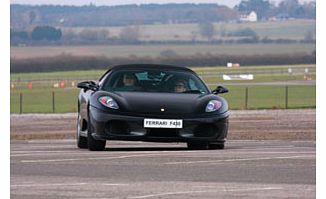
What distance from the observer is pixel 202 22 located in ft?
573

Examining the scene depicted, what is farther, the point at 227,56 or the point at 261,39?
the point at 261,39

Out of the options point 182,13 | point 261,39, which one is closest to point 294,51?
point 261,39

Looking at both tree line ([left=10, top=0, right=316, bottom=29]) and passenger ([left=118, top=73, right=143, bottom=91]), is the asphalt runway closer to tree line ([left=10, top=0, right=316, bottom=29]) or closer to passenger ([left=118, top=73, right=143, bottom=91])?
passenger ([left=118, top=73, right=143, bottom=91])

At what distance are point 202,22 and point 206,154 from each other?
526 feet

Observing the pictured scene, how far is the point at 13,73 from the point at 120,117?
326 feet

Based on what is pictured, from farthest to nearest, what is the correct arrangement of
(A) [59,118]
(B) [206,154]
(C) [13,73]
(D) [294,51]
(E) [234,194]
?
(D) [294,51] → (C) [13,73] → (A) [59,118] → (B) [206,154] → (E) [234,194]

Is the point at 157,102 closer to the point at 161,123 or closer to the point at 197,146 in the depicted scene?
the point at 161,123

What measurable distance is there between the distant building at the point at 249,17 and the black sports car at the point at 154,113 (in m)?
166

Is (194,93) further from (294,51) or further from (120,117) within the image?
(294,51)

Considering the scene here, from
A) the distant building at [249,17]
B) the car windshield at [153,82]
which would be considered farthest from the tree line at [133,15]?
the car windshield at [153,82]

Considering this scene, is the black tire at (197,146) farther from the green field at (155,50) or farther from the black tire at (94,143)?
the green field at (155,50)

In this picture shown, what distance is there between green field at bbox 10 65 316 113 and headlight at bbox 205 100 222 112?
37849 mm

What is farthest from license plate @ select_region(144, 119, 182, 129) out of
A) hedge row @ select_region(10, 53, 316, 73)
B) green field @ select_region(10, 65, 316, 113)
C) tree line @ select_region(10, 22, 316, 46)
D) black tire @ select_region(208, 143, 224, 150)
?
tree line @ select_region(10, 22, 316, 46)

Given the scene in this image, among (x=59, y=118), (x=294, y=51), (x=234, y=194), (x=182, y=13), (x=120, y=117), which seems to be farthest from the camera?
(x=182, y=13)
